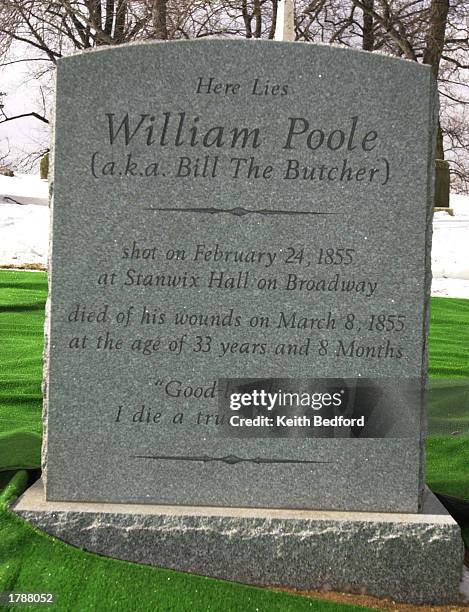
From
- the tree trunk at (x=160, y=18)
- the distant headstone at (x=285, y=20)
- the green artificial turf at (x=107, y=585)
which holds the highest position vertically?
the tree trunk at (x=160, y=18)

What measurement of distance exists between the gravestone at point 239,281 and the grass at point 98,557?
0.13m

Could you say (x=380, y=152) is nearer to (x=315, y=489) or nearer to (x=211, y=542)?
(x=315, y=489)

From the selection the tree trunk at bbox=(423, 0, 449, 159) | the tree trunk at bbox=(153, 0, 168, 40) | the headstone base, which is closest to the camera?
the headstone base

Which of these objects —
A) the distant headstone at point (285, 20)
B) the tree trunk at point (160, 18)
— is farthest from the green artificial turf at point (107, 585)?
the tree trunk at point (160, 18)

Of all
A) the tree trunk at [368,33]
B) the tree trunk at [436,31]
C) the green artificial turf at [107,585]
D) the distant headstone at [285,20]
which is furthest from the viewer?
the tree trunk at [368,33]

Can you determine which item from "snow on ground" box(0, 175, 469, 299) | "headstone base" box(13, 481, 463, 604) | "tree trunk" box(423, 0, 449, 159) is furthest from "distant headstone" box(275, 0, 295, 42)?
"tree trunk" box(423, 0, 449, 159)

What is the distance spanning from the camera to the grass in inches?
101

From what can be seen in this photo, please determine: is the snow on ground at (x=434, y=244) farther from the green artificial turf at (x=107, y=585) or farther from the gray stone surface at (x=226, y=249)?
the green artificial turf at (x=107, y=585)

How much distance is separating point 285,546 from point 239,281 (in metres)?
0.94

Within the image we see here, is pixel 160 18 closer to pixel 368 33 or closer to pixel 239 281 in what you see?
pixel 368 33

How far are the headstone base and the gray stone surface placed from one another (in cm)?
12

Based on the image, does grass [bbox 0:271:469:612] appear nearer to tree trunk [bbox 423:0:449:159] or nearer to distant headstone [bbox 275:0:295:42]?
distant headstone [bbox 275:0:295:42]

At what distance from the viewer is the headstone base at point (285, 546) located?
2727 mm

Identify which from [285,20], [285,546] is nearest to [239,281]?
[285,546]
